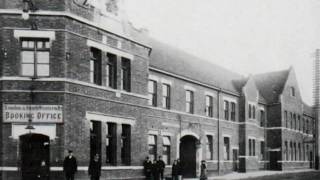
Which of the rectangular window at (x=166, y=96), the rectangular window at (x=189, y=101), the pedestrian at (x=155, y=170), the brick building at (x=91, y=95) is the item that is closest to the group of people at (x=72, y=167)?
the brick building at (x=91, y=95)

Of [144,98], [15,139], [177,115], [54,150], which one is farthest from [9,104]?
[177,115]

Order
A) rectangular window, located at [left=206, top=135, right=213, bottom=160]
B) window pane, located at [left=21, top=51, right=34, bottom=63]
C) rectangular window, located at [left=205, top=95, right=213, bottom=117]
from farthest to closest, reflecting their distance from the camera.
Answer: rectangular window, located at [left=205, top=95, right=213, bottom=117]
rectangular window, located at [left=206, top=135, right=213, bottom=160]
window pane, located at [left=21, top=51, right=34, bottom=63]

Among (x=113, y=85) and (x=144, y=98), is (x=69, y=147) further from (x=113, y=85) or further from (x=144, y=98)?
(x=144, y=98)

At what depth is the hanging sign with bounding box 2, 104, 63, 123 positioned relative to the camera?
20.3 m

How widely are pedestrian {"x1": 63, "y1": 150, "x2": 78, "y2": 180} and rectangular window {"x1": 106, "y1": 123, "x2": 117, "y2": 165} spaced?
4047 millimetres

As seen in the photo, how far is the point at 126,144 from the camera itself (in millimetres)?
24984

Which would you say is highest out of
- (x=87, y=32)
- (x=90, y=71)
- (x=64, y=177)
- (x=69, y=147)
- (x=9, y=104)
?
(x=87, y=32)

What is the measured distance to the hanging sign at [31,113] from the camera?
66.7 ft

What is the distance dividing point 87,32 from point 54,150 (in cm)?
567

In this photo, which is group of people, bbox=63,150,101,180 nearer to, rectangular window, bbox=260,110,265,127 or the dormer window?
rectangular window, bbox=260,110,265,127

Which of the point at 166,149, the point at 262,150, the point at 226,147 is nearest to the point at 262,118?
the point at 262,150

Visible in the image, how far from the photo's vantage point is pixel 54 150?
798 inches

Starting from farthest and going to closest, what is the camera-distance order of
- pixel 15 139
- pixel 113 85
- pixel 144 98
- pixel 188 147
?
pixel 188 147
pixel 144 98
pixel 113 85
pixel 15 139

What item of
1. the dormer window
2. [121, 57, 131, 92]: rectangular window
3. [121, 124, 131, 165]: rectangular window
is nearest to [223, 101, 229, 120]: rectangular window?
the dormer window
